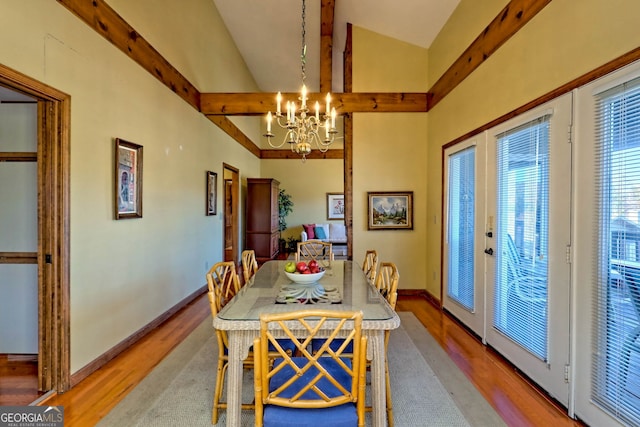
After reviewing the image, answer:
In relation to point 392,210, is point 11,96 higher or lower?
higher

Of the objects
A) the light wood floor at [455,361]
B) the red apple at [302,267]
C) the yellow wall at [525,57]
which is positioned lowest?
the light wood floor at [455,361]

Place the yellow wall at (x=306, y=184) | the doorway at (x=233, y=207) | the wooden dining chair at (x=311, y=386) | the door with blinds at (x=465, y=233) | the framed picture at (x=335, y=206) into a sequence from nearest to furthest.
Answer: the wooden dining chair at (x=311, y=386) → the door with blinds at (x=465, y=233) → the doorway at (x=233, y=207) → the yellow wall at (x=306, y=184) → the framed picture at (x=335, y=206)

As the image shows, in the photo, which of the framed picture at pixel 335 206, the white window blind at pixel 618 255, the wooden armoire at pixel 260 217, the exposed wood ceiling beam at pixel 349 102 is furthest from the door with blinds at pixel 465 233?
the framed picture at pixel 335 206

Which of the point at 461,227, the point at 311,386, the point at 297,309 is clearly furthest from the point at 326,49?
the point at 311,386

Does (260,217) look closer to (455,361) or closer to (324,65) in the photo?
(324,65)

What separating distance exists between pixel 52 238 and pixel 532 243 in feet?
11.3

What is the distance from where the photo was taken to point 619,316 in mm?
1722

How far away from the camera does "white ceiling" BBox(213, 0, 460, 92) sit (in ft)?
13.8

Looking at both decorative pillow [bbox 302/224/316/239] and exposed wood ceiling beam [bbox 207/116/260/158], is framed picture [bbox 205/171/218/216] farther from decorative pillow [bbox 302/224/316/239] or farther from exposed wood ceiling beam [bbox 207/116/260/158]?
decorative pillow [bbox 302/224/316/239]

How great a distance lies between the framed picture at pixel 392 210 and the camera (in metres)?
4.83

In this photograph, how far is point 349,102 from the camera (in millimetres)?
4785

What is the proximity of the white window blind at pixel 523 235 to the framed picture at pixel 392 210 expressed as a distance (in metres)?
1.92

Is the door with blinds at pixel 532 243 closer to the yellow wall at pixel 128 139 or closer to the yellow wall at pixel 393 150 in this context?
the yellow wall at pixel 393 150

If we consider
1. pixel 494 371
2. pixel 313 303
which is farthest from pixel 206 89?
pixel 494 371
